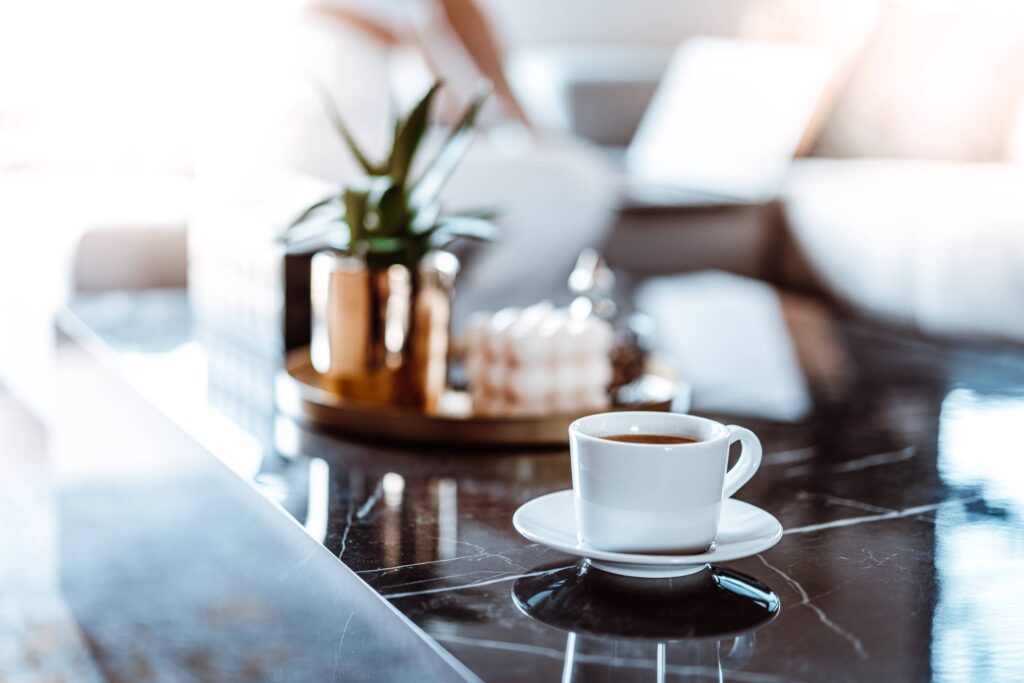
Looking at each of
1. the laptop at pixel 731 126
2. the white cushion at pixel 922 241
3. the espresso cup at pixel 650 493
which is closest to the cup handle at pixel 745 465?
the espresso cup at pixel 650 493

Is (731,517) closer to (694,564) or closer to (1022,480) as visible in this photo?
(694,564)

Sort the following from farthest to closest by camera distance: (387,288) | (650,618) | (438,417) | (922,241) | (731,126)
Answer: (731,126)
(922,241)
(387,288)
(438,417)
(650,618)

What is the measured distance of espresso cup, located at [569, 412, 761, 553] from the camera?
0.57 metres

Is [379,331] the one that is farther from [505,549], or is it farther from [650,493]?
[650,493]

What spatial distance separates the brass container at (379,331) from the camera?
108cm

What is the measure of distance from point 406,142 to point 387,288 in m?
0.14

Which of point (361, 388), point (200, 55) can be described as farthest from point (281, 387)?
point (200, 55)

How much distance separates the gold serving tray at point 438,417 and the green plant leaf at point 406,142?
212 millimetres

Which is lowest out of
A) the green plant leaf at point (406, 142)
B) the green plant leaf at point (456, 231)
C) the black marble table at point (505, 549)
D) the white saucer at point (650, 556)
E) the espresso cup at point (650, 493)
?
the black marble table at point (505, 549)

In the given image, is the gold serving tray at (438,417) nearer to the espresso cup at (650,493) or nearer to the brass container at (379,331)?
the brass container at (379,331)

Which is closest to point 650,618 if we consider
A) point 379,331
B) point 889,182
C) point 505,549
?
point 505,549

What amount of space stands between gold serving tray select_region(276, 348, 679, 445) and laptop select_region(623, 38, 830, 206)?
→ 1.63 metres

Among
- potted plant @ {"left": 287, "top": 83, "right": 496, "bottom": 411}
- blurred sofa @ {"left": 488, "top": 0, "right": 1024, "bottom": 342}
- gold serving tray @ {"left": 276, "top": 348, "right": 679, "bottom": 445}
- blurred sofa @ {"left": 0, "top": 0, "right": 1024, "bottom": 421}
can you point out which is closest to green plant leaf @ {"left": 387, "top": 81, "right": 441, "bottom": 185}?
potted plant @ {"left": 287, "top": 83, "right": 496, "bottom": 411}

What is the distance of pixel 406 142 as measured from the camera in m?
1.09
